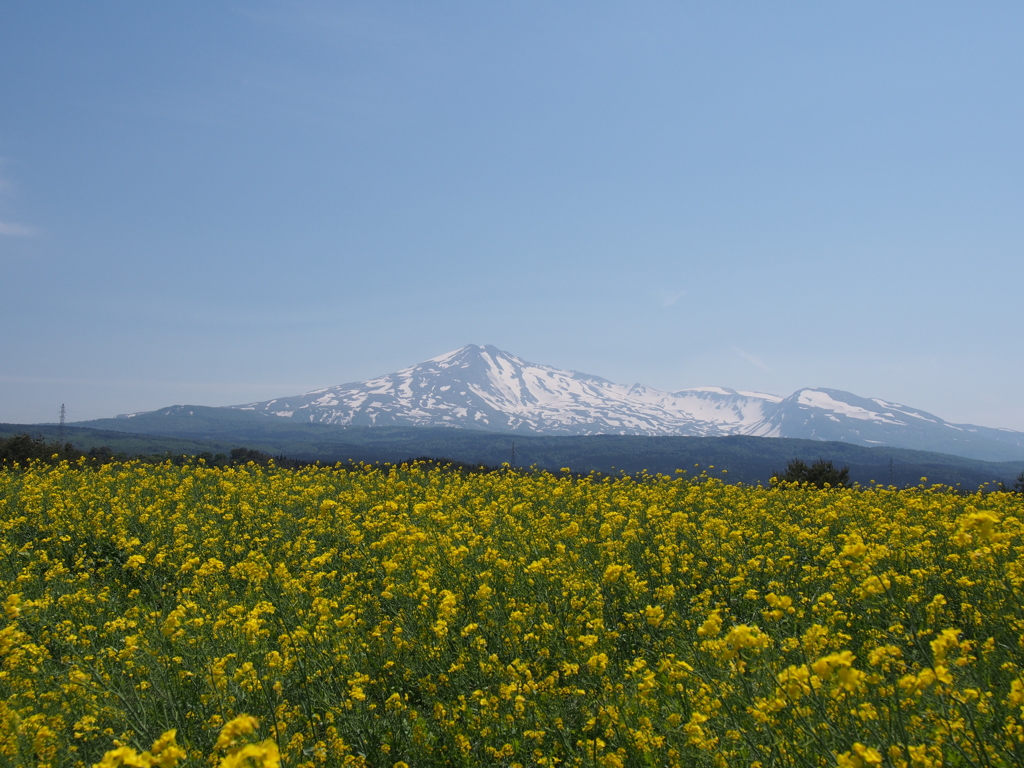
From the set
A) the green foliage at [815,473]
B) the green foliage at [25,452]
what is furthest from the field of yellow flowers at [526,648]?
the green foliage at [25,452]

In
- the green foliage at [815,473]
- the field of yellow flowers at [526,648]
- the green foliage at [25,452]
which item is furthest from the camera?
the green foliage at [815,473]

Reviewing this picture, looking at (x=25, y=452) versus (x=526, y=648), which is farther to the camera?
(x=25, y=452)

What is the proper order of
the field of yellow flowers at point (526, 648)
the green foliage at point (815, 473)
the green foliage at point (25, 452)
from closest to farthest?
1. the field of yellow flowers at point (526, 648)
2. the green foliage at point (25, 452)
3. the green foliage at point (815, 473)

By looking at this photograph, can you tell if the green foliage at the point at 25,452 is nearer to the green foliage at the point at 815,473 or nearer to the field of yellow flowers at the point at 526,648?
the field of yellow flowers at the point at 526,648

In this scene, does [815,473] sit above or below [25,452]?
above

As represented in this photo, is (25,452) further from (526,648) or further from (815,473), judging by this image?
(815,473)

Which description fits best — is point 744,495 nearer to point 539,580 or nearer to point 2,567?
point 539,580

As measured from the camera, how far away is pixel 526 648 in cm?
565

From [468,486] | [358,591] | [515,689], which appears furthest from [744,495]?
[515,689]

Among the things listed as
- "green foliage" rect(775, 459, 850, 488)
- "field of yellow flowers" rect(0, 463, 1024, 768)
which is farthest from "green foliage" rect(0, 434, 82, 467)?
"green foliage" rect(775, 459, 850, 488)

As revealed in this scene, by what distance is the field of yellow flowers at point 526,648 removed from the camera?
3629mm

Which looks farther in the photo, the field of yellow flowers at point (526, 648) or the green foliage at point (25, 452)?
the green foliage at point (25, 452)

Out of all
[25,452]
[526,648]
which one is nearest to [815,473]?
[526,648]

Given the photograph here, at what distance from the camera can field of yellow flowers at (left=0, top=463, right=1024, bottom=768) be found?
3629 millimetres
